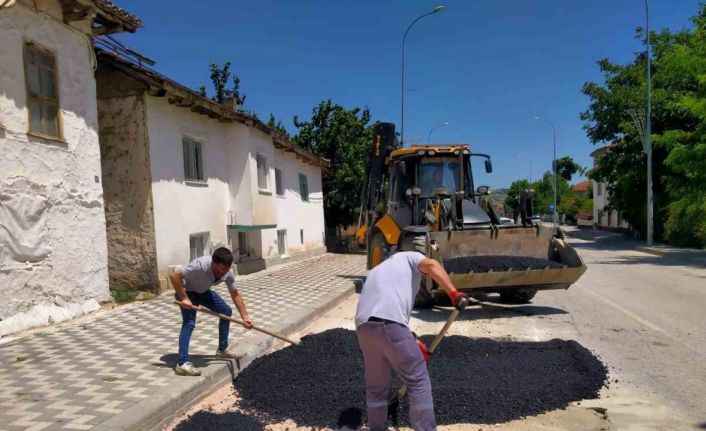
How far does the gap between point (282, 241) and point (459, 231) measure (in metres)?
11.8

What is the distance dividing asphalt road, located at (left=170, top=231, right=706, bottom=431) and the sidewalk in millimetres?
315

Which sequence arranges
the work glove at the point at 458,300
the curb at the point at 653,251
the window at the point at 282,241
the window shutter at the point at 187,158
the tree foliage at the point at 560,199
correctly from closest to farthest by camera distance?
the work glove at the point at 458,300, the window shutter at the point at 187,158, the window at the point at 282,241, the curb at the point at 653,251, the tree foliage at the point at 560,199

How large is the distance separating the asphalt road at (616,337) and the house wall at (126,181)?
4114mm

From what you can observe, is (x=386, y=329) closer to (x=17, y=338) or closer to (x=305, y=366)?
(x=305, y=366)

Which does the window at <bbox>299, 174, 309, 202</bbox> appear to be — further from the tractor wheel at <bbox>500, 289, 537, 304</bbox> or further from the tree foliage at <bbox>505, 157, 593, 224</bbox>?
the tree foliage at <bbox>505, 157, 593, 224</bbox>

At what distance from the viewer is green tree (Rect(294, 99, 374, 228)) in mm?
24609

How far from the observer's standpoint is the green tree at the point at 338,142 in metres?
24.6

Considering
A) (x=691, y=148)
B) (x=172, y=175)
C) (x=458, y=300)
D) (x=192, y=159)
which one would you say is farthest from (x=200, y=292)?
(x=691, y=148)

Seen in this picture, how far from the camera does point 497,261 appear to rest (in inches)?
312

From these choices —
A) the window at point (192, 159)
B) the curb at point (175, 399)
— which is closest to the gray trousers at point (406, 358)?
the curb at point (175, 399)

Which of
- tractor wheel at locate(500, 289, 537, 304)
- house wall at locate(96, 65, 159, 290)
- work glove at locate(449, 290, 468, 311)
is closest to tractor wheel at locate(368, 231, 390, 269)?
tractor wheel at locate(500, 289, 537, 304)

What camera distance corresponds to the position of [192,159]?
1247 cm

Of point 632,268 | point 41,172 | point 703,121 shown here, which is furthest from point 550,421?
point 703,121

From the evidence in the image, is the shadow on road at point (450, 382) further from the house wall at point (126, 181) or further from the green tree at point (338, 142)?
the green tree at point (338, 142)
